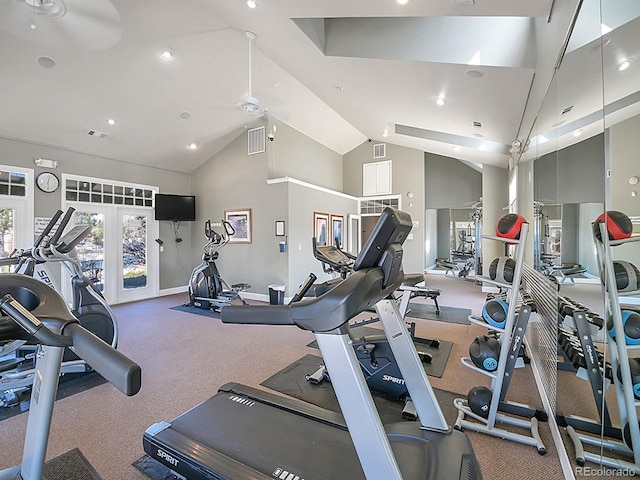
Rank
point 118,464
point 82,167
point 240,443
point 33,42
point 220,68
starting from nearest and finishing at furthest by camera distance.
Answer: point 240,443, point 118,464, point 33,42, point 220,68, point 82,167

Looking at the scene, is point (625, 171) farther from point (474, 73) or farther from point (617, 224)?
point (474, 73)

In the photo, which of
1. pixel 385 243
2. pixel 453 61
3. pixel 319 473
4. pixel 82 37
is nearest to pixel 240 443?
pixel 319 473

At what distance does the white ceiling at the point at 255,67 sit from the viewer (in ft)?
10.0

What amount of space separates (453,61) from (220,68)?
3.52 m

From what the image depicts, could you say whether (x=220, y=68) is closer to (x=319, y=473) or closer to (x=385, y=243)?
(x=385, y=243)

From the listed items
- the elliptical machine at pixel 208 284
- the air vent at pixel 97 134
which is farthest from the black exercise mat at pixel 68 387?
the air vent at pixel 97 134

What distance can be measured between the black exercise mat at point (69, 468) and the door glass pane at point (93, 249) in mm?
4919

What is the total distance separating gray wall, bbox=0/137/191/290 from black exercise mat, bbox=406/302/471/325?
5.42m

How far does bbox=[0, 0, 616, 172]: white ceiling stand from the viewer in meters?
3.06

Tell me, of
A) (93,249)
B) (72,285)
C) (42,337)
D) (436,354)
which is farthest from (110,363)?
(93,249)

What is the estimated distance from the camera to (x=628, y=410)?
1476 mm

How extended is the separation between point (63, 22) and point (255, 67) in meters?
2.40

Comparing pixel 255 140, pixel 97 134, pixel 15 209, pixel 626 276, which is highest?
pixel 255 140

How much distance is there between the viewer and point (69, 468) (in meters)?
1.77
